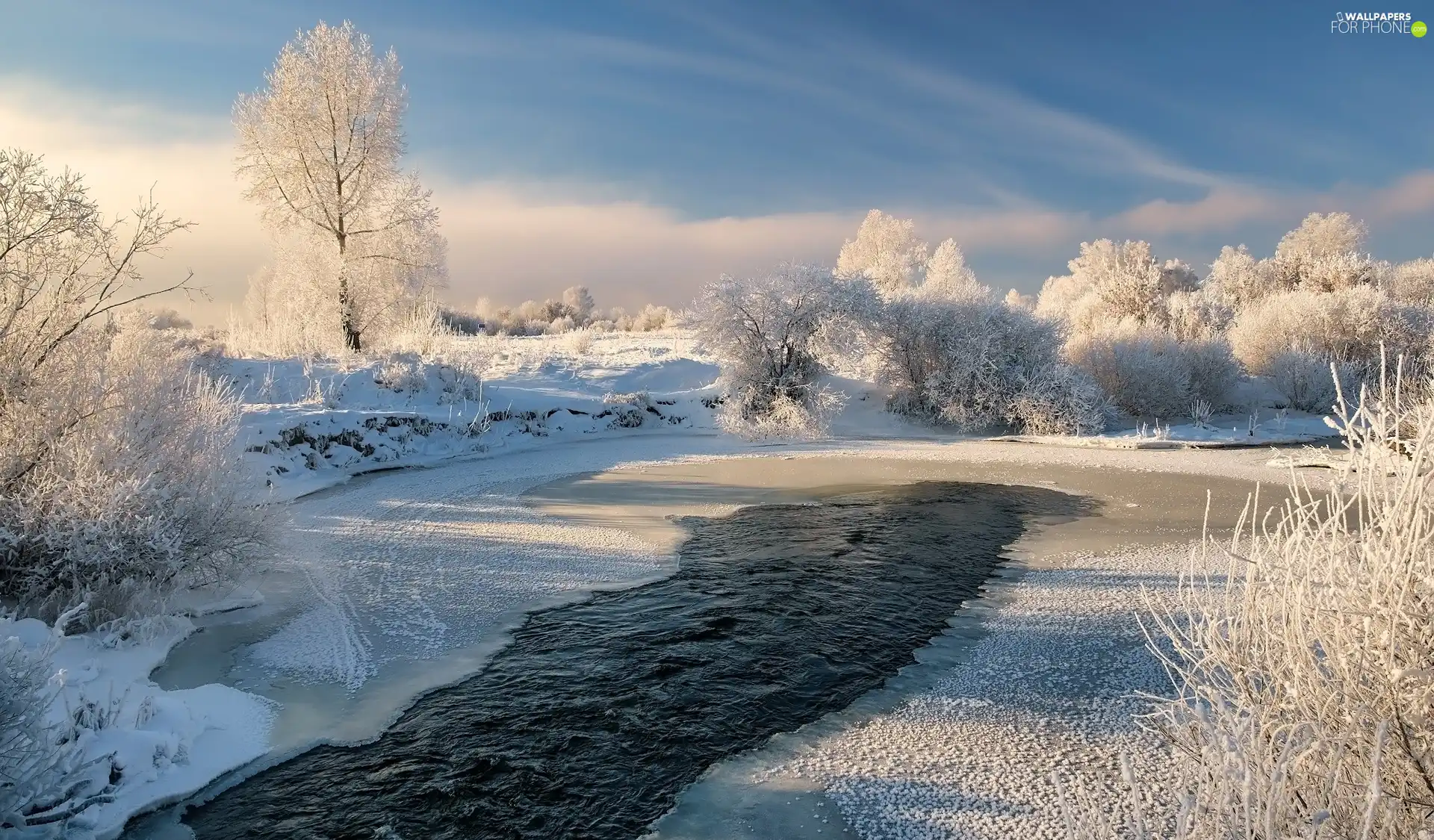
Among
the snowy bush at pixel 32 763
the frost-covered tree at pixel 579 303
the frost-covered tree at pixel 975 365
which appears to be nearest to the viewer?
the snowy bush at pixel 32 763

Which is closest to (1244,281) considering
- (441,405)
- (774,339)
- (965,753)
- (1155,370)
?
(1155,370)

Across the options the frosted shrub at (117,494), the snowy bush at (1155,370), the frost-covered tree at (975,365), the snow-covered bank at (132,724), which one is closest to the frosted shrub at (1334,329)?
the snowy bush at (1155,370)

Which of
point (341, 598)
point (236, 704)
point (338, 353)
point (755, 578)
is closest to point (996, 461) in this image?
point (755, 578)

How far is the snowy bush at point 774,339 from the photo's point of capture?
60.3ft

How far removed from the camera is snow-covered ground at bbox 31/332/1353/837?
470 centimetres

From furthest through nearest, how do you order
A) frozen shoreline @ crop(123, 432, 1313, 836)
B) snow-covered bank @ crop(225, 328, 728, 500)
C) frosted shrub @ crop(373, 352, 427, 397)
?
frosted shrub @ crop(373, 352, 427, 397)
snow-covered bank @ crop(225, 328, 728, 500)
frozen shoreline @ crop(123, 432, 1313, 836)

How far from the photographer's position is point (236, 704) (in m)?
4.96

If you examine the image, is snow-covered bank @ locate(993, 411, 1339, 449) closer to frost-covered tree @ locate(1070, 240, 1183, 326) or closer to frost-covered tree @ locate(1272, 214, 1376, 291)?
frost-covered tree @ locate(1070, 240, 1183, 326)

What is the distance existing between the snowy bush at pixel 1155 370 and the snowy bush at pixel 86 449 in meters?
21.9

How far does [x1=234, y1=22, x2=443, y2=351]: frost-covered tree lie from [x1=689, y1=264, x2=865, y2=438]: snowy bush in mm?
8955

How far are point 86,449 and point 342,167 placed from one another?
16974 millimetres

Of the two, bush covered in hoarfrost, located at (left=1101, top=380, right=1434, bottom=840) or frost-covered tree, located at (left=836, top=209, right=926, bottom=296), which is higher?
frost-covered tree, located at (left=836, top=209, right=926, bottom=296)

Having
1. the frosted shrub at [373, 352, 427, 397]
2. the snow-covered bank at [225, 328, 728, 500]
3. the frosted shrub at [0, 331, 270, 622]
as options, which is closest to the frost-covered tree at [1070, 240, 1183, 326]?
the snow-covered bank at [225, 328, 728, 500]

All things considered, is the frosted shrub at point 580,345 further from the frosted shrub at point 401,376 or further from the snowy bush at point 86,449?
the snowy bush at point 86,449
